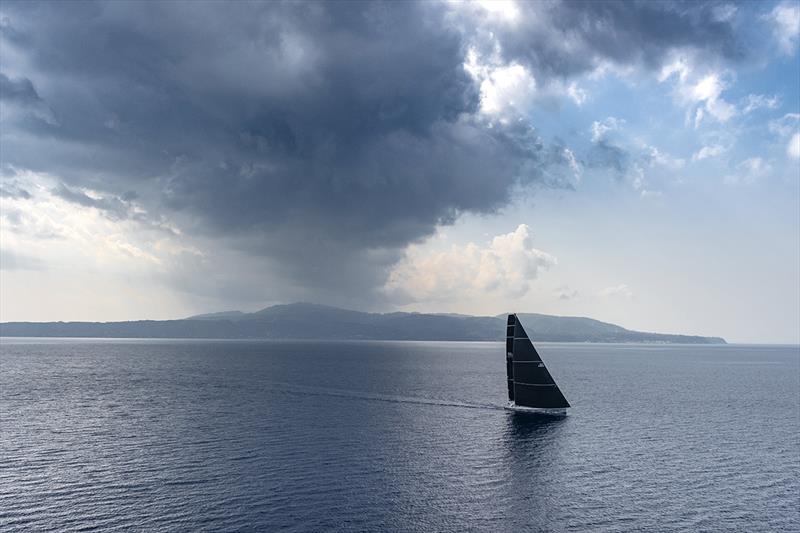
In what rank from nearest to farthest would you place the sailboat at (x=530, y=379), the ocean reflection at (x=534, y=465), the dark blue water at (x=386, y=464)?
the dark blue water at (x=386, y=464) < the ocean reflection at (x=534, y=465) < the sailboat at (x=530, y=379)

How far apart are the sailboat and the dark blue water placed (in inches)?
177

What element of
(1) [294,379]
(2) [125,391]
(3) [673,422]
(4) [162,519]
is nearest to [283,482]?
(4) [162,519]

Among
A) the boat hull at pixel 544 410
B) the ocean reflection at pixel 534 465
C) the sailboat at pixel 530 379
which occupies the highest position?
the sailboat at pixel 530 379

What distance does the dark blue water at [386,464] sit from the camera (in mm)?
49250

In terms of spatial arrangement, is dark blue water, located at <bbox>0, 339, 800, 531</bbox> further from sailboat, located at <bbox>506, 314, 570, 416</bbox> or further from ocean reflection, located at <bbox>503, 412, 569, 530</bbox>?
sailboat, located at <bbox>506, 314, 570, 416</bbox>

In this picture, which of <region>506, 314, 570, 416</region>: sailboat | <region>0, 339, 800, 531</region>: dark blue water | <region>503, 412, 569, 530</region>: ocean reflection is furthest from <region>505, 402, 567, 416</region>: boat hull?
<region>0, 339, 800, 531</region>: dark blue water

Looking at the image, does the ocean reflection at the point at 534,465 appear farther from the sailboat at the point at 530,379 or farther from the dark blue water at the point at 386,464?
the sailboat at the point at 530,379

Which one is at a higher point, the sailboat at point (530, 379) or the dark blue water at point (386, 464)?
the sailboat at point (530, 379)

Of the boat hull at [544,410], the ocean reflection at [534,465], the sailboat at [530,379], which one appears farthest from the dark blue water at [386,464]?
the sailboat at [530,379]

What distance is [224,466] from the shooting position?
6369 centimetres

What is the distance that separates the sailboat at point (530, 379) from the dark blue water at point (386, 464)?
4493mm

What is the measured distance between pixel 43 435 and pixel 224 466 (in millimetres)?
36903

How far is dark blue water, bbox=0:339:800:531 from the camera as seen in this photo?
162ft

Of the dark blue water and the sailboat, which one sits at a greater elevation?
the sailboat
